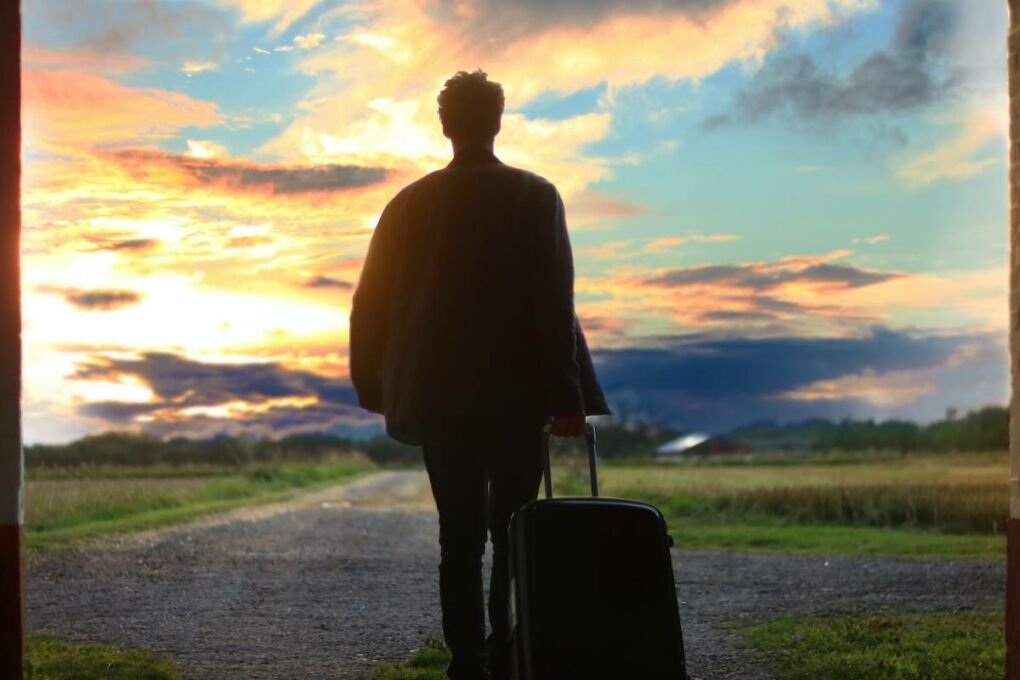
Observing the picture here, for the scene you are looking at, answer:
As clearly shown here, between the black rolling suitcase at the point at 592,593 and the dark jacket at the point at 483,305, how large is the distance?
1.23 feet

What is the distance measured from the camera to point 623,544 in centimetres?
429

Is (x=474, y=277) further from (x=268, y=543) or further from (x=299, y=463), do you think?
→ (x=299, y=463)

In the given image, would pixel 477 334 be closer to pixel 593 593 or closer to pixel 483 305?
pixel 483 305

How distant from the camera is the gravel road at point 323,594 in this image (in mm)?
6664

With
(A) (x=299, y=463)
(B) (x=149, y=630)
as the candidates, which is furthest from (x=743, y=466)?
(B) (x=149, y=630)

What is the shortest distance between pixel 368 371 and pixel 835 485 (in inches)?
594

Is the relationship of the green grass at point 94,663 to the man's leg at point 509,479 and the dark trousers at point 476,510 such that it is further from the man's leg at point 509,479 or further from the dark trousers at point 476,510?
the man's leg at point 509,479

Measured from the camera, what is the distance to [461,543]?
14.7 feet

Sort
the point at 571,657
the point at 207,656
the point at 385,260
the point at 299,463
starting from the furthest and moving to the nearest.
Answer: the point at 299,463
the point at 207,656
the point at 385,260
the point at 571,657

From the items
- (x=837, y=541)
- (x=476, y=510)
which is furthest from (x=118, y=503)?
(x=476, y=510)

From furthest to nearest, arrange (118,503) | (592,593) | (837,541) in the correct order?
(118,503) → (837,541) → (592,593)

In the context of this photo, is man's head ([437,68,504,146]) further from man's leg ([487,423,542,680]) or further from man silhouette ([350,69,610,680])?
man's leg ([487,423,542,680])

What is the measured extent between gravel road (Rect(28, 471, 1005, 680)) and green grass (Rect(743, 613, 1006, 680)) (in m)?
0.25

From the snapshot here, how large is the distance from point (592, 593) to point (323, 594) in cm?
516
